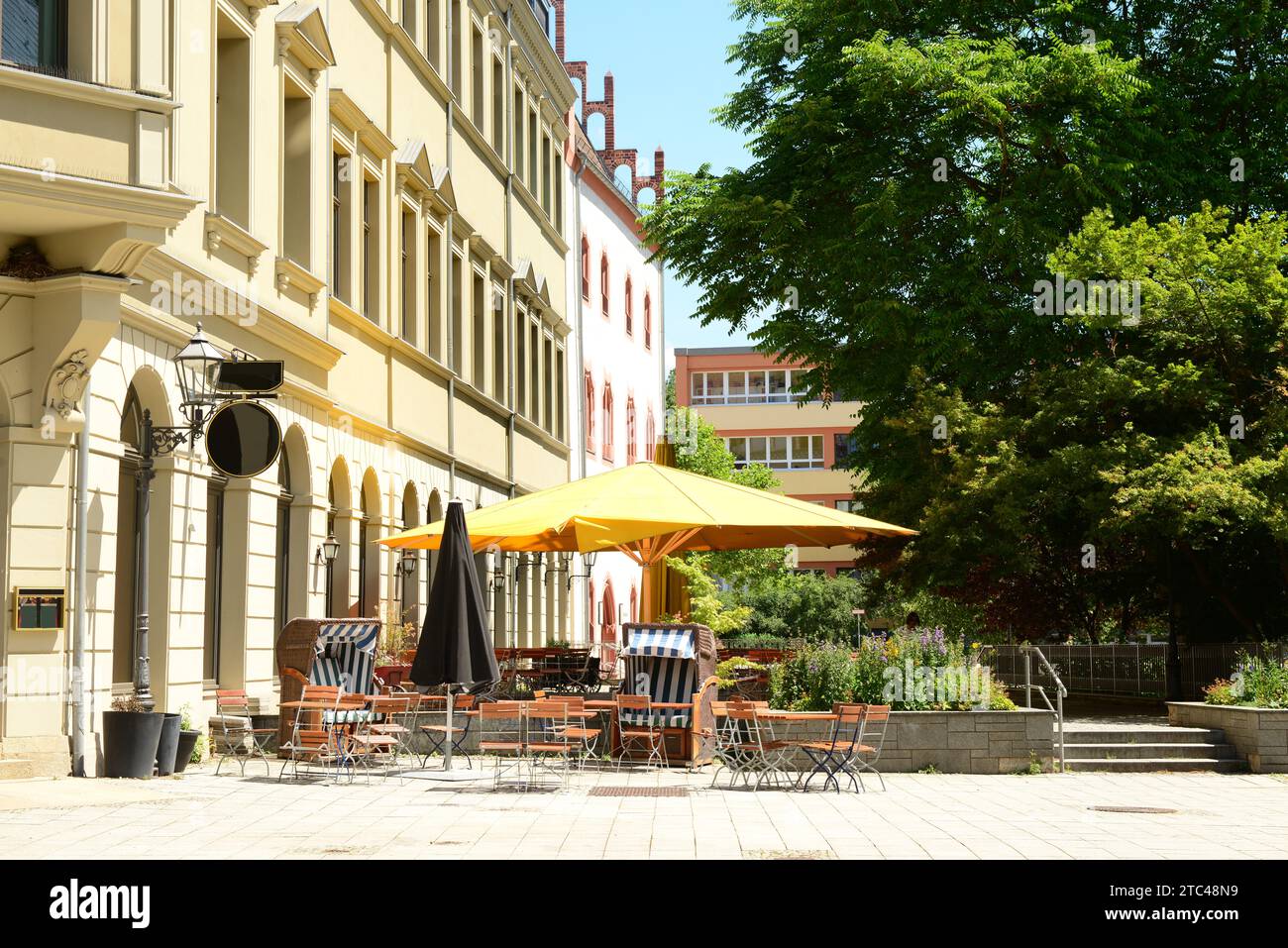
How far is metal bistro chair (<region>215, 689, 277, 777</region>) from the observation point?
15.7 metres

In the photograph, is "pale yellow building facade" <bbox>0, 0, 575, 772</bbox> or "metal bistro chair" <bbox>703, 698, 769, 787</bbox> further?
"metal bistro chair" <bbox>703, 698, 769, 787</bbox>

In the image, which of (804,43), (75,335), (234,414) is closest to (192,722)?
(234,414)

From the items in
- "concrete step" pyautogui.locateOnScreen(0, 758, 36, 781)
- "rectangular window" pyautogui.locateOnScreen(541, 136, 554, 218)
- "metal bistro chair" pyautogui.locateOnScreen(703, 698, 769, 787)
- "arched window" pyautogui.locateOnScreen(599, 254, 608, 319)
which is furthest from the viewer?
"arched window" pyautogui.locateOnScreen(599, 254, 608, 319)

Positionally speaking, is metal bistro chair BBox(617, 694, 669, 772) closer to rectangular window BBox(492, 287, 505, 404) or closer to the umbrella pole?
the umbrella pole

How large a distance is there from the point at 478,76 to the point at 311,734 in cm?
2010

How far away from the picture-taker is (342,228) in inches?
892

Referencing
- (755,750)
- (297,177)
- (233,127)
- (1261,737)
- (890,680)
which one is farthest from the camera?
(297,177)

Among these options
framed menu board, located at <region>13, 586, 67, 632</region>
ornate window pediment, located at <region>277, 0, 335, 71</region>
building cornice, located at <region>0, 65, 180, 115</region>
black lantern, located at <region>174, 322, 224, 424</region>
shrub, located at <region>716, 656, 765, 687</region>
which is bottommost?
shrub, located at <region>716, 656, 765, 687</region>

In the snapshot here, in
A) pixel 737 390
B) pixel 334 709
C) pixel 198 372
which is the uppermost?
pixel 737 390

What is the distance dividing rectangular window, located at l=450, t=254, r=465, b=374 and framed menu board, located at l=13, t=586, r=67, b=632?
15167 millimetres

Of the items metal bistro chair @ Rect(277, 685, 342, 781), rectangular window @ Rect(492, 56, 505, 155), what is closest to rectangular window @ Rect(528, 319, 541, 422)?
→ rectangular window @ Rect(492, 56, 505, 155)

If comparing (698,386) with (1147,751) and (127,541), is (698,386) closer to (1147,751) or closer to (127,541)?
(1147,751)

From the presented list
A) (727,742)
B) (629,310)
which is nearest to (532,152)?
(629,310)

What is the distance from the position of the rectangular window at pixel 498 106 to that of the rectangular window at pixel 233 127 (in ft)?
47.9
